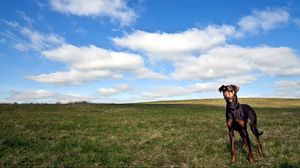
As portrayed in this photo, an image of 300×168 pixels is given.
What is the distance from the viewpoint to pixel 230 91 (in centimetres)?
1177

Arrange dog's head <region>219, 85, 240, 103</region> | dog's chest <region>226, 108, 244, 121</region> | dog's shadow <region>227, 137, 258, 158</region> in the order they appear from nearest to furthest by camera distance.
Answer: dog's head <region>219, 85, 240, 103</region> → dog's chest <region>226, 108, 244, 121</region> → dog's shadow <region>227, 137, 258, 158</region>

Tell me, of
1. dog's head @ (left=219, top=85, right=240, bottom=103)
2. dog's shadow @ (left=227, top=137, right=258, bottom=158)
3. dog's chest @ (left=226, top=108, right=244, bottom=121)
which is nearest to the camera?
dog's head @ (left=219, top=85, right=240, bottom=103)

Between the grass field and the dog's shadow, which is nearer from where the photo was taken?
the grass field

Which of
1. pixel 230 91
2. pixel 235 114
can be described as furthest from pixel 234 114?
pixel 230 91

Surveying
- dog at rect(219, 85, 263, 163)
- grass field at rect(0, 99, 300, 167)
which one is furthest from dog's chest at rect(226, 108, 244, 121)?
grass field at rect(0, 99, 300, 167)

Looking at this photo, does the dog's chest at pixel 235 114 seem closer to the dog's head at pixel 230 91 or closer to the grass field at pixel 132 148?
the dog's head at pixel 230 91

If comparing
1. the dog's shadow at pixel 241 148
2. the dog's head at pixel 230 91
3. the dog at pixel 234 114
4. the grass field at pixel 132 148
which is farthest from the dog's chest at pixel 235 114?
the dog's shadow at pixel 241 148

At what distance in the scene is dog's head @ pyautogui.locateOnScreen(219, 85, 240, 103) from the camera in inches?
463

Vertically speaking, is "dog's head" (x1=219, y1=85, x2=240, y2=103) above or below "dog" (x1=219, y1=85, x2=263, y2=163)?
above

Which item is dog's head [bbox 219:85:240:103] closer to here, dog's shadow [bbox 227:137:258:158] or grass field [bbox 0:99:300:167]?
grass field [bbox 0:99:300:167]

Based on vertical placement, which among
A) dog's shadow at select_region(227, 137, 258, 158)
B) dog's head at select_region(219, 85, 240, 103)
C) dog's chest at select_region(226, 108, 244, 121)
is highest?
dog's head at select_region(219, 85, 240, 103)

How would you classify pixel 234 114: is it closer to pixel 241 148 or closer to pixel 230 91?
pixel 230 91

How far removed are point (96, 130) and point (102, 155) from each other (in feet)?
23.5

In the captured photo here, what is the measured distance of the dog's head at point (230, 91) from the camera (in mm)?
11766
